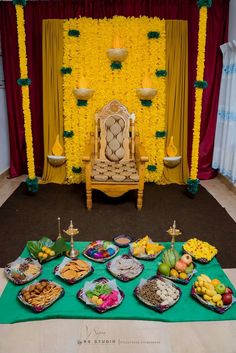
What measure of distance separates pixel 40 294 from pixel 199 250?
56.5 inches

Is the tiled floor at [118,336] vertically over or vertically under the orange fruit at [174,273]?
under

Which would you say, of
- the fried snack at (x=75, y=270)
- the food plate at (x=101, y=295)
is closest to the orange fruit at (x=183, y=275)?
the food plate at (x=101, y=295)

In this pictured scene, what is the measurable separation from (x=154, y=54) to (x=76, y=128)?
1598 millimetres

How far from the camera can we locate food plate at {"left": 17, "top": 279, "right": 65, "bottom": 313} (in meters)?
2.17

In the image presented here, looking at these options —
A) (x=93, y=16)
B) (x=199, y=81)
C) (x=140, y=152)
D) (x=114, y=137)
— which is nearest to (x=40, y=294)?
(x=140, y=152)

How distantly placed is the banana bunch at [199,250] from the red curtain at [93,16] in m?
2.57

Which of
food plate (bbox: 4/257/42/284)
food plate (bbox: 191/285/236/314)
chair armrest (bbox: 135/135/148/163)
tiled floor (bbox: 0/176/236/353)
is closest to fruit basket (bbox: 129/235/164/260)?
food plate (bbox: 191/285/236/314)

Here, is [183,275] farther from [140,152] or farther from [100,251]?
[140,152]

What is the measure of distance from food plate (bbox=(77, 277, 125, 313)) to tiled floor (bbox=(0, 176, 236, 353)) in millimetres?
107

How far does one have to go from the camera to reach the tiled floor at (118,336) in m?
1.92

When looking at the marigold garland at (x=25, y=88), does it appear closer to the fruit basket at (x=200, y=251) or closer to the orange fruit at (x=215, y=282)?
the fruit basket at (x=200, y=251)

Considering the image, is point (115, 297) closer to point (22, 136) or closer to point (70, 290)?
point (70, 290)

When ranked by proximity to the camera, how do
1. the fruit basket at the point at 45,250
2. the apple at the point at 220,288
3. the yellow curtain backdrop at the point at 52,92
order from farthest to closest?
the yellow curtain backdrop at the point at 52,92 → the fruit basket at the point at 45,250 → the apple at the point at 220,288

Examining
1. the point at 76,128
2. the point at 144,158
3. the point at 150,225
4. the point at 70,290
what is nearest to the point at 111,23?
the point at 76,128
